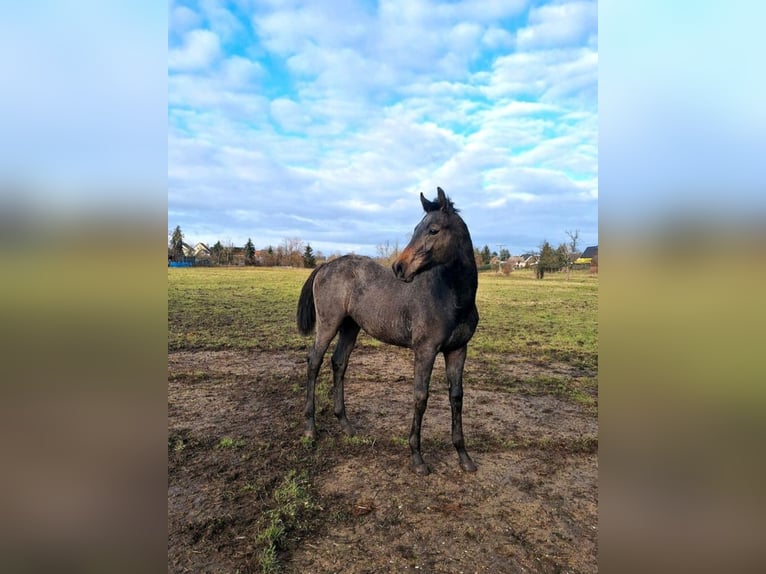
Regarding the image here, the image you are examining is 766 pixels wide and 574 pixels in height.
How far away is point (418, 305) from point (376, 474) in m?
1.93

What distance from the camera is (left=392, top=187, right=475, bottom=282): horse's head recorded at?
3.88 meters

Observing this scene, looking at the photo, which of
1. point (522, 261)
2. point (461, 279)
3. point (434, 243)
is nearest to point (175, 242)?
point (434, 243)

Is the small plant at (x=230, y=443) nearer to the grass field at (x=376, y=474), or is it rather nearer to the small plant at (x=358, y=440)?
the grass field at (x=376, y=474)

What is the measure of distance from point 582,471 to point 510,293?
73.9 feet

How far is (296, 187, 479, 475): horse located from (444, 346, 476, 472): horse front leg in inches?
0.4

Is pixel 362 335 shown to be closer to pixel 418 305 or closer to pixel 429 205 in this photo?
pixel 418 305

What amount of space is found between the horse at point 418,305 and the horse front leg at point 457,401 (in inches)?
0.4

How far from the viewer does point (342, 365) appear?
17.7ft

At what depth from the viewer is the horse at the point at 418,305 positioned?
396 centimetres

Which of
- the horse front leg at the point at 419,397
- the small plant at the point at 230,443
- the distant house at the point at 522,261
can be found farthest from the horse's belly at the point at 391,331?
the distant house at the point at 522,261

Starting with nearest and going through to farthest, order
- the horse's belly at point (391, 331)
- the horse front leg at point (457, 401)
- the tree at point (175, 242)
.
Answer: the tree at point (175, 242)
the horse front leg at point (457, 401)
the horse's belly at point (391, 331)

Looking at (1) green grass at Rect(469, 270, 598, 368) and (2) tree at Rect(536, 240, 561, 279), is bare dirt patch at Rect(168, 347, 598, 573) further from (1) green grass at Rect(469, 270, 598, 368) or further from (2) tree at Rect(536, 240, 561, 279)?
(2) tree at Rect(536, 240, 561, 279)

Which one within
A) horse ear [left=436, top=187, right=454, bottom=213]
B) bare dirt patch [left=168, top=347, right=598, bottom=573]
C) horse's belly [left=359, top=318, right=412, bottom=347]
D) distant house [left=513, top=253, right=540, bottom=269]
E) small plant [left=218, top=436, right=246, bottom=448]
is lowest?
bare dirt patch [left=168, top=347, right=598, bottom=573]

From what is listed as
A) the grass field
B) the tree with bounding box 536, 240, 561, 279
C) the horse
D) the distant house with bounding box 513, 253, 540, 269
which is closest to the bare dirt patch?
the grass field
